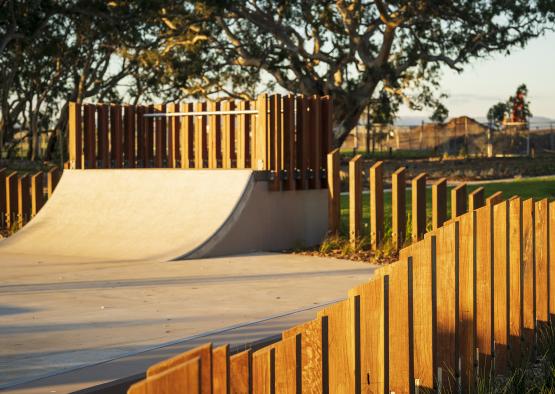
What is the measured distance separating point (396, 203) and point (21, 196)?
6.65 m

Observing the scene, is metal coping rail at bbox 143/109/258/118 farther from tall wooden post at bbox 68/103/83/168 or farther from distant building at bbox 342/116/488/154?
distant building at bbox 342/116/488/154

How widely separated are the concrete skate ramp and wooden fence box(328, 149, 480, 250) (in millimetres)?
746

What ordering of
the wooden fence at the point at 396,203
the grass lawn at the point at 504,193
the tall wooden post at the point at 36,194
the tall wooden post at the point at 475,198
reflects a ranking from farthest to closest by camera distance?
→ the grass lawn at the point at 504,193
the tall wooden post at the point at 36,194
the wooden fence at the point at 396,203
the tall wooden post at the point at 475,198

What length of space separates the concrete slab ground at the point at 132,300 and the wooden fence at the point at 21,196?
9.69 feet

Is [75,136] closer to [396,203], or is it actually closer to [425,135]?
[396,203]

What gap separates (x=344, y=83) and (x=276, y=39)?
3.16m

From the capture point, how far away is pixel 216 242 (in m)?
11.6

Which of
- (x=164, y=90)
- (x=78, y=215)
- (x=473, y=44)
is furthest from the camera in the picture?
(x=164, y=90)

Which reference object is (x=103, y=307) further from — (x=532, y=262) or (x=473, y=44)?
(x=473, y=44)

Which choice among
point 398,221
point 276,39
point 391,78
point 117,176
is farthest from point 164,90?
point 398,221

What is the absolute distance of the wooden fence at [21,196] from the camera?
1483 cm

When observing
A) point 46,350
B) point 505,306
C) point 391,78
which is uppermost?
point 391,78

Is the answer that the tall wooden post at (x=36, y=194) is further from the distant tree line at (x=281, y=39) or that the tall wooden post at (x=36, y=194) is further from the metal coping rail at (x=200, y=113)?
the distant tree line at (x=281, y=39)

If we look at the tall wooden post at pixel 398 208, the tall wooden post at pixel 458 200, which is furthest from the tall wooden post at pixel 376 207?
the tall wooden post at pixel 458 200
